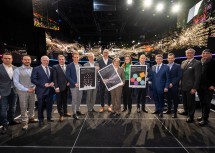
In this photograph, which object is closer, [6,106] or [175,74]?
[6,106]

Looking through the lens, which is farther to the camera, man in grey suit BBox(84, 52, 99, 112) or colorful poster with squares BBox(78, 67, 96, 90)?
man in grey suit BBox(84, 52, 99, 112)

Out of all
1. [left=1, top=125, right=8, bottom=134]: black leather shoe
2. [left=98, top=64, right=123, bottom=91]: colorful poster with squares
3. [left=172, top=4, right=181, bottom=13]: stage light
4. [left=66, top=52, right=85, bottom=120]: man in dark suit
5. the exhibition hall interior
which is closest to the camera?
the exhibition hall interior

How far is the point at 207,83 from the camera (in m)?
3.80

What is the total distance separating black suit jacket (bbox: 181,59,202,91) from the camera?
12.5 feet

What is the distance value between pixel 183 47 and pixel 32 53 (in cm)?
755

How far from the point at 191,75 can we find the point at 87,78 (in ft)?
8.45

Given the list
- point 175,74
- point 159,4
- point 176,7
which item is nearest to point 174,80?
point 175,74

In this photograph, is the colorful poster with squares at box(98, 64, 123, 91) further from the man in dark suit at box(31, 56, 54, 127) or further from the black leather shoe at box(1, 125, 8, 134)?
the black leather shoe at box(1, 125, 8, 134)

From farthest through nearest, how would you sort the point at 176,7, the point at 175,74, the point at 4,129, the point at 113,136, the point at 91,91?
1. the point at 176,7
2. the point at 91,91
3. the point at 175,74
4. the point at 4,129
5. the point at 113,136

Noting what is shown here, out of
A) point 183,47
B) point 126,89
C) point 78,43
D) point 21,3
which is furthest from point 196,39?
point 78,43

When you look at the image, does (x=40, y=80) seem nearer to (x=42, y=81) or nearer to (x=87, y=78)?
(x=42, y=81)

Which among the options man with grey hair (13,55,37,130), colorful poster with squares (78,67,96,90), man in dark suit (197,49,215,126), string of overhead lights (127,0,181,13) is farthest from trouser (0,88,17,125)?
string of overhead lights (127,0,181,13)

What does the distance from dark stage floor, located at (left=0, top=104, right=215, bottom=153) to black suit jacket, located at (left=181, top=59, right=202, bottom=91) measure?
91cm

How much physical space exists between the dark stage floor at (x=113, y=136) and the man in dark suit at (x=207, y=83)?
337 millimetres
